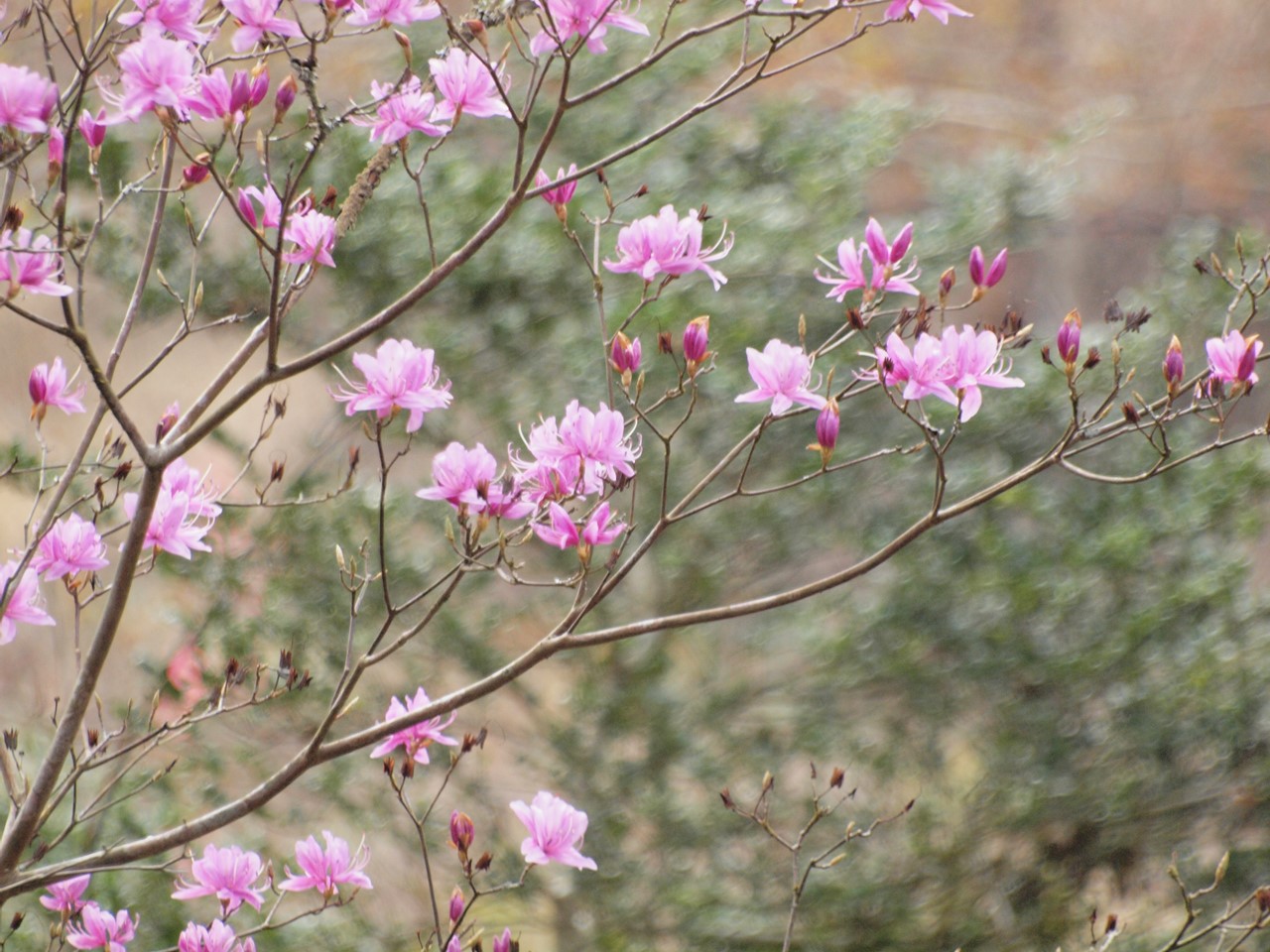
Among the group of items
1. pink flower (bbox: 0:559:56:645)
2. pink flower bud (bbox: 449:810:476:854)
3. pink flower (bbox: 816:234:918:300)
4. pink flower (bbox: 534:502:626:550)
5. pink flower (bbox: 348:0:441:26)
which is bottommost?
pink flower bud (bbox: 449:810:476:854)

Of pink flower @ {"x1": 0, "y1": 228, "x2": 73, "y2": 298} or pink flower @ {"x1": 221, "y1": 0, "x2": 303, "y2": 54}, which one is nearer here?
pink flower @ {"x1": 0, "y1": 228, "x2": 73, "y2": 298}

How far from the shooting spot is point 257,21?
119 centimetres

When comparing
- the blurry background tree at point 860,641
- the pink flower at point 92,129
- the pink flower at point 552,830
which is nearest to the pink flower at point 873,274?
the pink flower at point 552,830

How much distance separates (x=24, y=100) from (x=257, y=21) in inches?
9.9

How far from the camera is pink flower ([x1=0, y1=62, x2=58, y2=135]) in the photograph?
0.99 m

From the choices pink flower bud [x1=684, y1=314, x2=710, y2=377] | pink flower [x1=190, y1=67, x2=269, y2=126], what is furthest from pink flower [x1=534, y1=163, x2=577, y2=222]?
pink flower [x1=190, y1=67, x2=269, y2=126]

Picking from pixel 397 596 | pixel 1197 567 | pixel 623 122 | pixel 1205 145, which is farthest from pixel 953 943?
pixel 1205 145

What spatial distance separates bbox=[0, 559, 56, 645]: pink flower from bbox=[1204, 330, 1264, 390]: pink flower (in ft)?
3.39

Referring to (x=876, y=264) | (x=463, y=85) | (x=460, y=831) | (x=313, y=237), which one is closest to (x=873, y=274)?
(x=876, y=264)

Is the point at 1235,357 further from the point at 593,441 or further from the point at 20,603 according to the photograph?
the point at 20,603

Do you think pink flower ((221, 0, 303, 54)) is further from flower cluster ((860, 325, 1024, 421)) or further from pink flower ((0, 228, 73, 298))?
flower cluster ((860, 325, 1024, 421))

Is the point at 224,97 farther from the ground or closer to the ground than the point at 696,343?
farther from the ground

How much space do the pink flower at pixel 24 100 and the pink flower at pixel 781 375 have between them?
1.97 feet

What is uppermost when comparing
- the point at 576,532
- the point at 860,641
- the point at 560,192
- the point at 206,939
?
the point at 560,192
